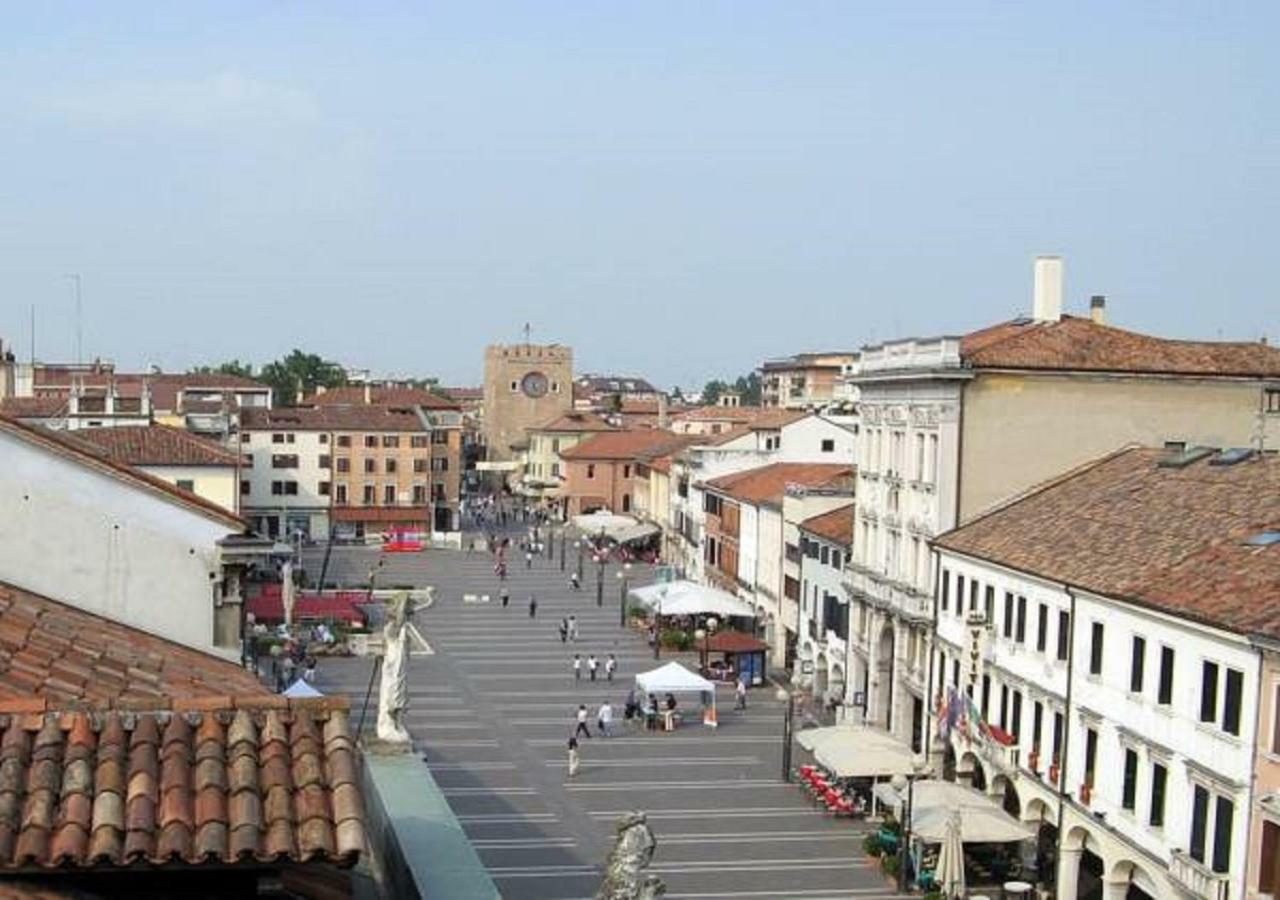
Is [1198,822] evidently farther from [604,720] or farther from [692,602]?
[692,602]

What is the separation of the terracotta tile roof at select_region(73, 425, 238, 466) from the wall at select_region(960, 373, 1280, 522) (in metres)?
38.7

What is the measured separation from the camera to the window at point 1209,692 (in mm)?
25844

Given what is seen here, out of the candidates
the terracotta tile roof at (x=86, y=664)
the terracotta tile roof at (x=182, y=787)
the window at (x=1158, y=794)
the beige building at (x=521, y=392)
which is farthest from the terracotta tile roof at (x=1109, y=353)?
the beige building at (x=521, y=392)

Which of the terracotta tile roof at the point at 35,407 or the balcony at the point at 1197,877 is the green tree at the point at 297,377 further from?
the balcony at the point at 1197,877

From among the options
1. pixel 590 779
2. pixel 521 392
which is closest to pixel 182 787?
pixel 590 779

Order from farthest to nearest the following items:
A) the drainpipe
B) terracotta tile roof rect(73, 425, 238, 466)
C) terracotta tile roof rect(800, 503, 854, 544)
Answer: terracotta tile roof rect(73, 425, 238, 466) → terracotta tile roof rect(800, 503, 854, 544) → the drainpipe

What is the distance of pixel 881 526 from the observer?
47.8m

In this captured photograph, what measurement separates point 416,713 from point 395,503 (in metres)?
58.9

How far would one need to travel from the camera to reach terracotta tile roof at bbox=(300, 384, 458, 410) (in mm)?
117812

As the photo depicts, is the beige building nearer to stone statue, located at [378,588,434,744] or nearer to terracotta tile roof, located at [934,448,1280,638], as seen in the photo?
terracotta tile roof, located at [934,448,1280,638]

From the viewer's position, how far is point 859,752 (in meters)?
36.8

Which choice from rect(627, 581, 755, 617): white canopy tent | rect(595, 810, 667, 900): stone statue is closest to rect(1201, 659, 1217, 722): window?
rect(595, 810, 667, 900): stone statue

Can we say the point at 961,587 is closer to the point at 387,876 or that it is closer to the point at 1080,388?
the point at 1080,388

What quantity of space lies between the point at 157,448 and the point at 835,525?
3198 centimetres
